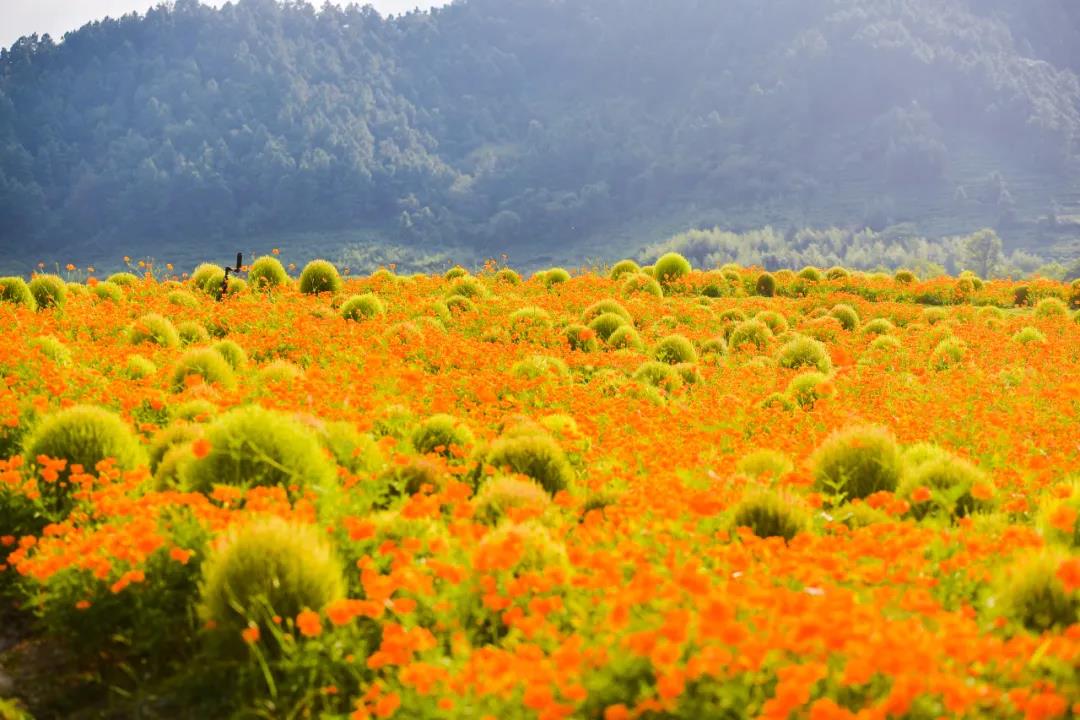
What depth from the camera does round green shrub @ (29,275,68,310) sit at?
56.1 feet

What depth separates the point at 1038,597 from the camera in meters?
4.89

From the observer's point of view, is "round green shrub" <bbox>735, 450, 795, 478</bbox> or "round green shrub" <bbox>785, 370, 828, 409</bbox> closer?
"round green shrub" <bbox>735, 450, 795, 478</bbox>

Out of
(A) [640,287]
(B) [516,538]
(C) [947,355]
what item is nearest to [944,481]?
(B) [516,538]

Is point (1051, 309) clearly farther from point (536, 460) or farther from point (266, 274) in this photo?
point (536, 460)

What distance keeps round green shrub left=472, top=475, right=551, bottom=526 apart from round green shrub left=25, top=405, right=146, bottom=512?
321 cm

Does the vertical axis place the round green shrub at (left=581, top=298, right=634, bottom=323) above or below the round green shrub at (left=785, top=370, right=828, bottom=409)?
above

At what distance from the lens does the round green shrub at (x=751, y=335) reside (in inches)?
707

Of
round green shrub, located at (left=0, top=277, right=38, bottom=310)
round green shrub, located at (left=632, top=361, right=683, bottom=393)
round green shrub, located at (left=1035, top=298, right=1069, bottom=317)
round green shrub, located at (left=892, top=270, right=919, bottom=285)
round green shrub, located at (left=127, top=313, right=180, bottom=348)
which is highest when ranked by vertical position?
round green shrub, located at (left=0, top=277, right=38, bottom=310)

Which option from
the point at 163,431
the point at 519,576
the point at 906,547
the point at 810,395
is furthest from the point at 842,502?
the point at 163,431

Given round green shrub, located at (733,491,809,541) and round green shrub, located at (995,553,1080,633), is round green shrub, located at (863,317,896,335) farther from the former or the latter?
round green shrub, located at (995,553,1080,633)

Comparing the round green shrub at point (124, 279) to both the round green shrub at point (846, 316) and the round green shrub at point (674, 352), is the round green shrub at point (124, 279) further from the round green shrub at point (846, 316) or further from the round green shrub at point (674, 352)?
the round green shrub at point (846, 316)

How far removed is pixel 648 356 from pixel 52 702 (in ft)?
40.4

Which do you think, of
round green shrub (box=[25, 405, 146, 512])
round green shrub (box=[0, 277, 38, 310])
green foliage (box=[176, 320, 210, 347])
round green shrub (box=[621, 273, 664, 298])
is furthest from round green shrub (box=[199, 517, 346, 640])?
round green shrub (box=[621, 273, 664, 298])

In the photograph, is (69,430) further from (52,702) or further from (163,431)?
(52,702)
